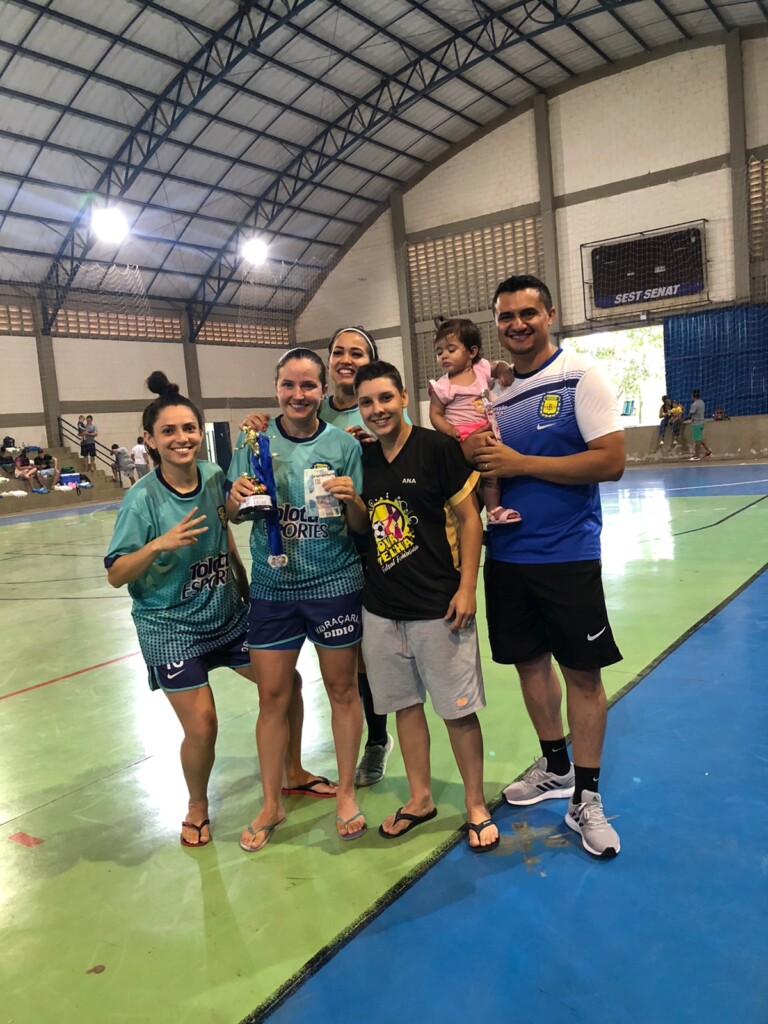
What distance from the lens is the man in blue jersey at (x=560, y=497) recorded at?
242cm

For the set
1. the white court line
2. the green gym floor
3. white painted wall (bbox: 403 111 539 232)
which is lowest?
the green gym floor

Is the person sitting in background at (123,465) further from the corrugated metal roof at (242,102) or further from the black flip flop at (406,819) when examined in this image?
the black flip flop at (406,819)

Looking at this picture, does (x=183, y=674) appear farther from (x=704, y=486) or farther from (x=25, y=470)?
(x=25, y=470)

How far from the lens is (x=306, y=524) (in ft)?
8.91

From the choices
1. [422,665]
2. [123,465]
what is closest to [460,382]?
[422,665]

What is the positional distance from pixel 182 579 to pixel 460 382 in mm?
1491

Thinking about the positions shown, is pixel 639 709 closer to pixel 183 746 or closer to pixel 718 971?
pixel 718 971

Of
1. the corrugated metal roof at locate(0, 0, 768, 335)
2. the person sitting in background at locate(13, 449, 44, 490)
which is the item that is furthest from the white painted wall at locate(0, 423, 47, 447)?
the corrugated metal roof at locate(0, 0, 768, 335)

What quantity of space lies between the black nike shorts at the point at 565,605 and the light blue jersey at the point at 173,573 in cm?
106

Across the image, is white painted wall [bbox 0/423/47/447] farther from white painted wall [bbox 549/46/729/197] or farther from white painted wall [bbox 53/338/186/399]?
white painted wall [bbox 549/46/729/197]

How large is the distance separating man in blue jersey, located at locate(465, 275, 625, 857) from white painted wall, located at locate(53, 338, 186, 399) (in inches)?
837

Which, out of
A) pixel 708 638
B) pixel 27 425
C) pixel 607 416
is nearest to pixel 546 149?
pixel 27 425

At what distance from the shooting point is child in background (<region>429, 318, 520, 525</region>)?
3.23 metres

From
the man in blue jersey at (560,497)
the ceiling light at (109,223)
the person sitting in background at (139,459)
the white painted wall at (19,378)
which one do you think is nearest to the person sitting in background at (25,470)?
the white painted wall at (19,378)
